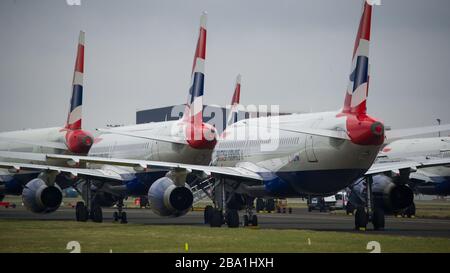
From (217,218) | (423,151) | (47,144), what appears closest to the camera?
(217,218)

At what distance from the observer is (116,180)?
4900cm

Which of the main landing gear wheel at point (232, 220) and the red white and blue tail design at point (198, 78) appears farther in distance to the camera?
the red white and blue tail design at point (198, 78)

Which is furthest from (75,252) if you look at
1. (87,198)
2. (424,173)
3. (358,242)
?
(424,173)

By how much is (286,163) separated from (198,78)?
813 centimetres

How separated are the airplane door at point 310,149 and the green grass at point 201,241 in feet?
15.6

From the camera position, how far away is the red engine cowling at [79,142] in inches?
1986

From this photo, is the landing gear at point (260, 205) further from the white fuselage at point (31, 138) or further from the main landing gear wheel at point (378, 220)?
the main landing gear wheel at point (378, 220)

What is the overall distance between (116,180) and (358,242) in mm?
22590

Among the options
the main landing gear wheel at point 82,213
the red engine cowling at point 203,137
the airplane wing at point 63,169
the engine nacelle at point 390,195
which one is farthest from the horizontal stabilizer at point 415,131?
the main landing gear wheel at point 82,213

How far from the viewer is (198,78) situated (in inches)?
1816

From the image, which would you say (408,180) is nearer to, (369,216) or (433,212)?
(369,216)

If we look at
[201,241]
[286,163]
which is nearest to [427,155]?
[286,163]
